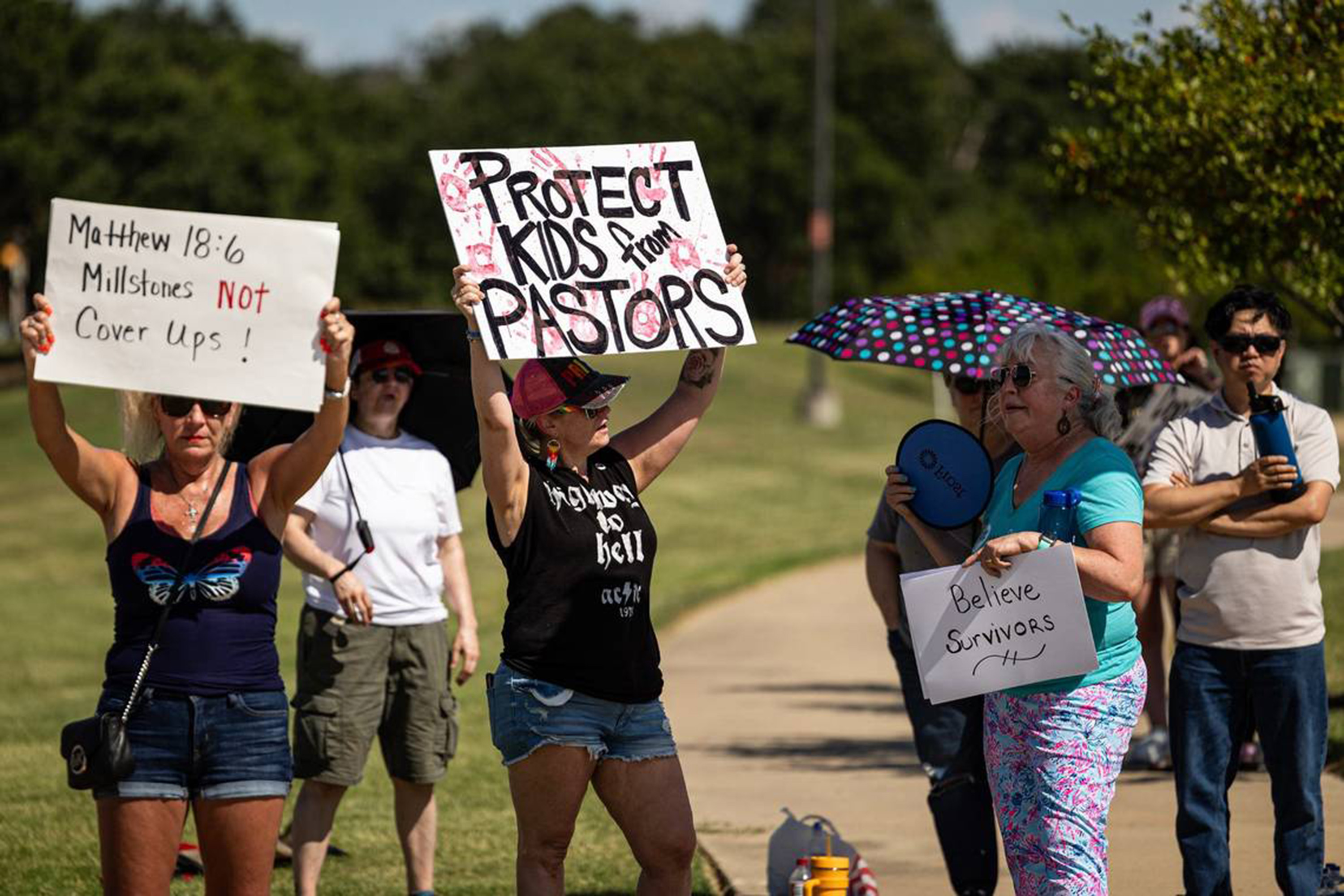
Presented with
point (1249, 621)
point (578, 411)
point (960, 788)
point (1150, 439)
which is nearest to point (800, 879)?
point (960, 788)

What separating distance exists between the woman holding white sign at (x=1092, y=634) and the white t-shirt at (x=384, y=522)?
2.31m

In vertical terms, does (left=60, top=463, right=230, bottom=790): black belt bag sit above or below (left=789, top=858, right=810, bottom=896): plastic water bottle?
above

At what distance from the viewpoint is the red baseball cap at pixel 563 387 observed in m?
4.96

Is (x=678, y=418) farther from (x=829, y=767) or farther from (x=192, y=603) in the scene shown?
(x=829, y=767)

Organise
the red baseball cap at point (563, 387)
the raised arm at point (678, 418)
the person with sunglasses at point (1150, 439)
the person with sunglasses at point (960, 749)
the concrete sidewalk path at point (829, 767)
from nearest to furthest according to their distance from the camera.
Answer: the red baseball cap at point (563, 387)
the raised arm at point (678, 418)
the person with sunglasses at point (960, 749)
the concrete sidewalk path at point (829, 767)
the person with sunglasses at point (1150, 439)

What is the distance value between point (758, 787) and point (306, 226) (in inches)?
191

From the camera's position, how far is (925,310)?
611 centimetres

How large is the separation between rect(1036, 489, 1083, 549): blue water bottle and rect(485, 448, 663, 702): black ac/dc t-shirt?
40.2 inches

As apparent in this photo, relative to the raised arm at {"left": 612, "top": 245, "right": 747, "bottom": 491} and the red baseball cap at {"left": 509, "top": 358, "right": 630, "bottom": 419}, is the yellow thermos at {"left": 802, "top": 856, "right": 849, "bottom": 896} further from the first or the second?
the red baseball cap at {"left": 509, "top": 358, "right": 630, "bottom": 419}

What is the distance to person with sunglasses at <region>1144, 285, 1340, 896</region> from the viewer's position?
5699 millimetres

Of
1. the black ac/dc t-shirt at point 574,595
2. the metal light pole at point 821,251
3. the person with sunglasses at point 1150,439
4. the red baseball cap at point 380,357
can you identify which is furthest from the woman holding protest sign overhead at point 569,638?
the metal light pole at point 821,251

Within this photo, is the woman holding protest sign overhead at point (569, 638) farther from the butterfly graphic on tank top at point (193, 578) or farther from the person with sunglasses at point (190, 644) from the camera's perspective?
the butterfly graphic on tank top at point (193, 578)

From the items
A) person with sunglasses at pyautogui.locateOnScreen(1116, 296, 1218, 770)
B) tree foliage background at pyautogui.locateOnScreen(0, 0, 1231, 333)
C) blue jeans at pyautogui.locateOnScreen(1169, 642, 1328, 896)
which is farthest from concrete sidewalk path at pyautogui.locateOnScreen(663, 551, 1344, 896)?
tree foliage background at pyautogui.locateOnScreen(0, 0, 1231, 333)

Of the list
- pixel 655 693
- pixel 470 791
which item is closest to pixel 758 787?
pixel 470 791
